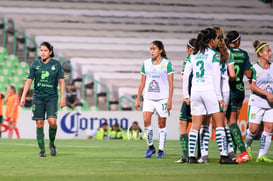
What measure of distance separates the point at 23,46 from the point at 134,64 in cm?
446

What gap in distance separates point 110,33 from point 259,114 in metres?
19.8

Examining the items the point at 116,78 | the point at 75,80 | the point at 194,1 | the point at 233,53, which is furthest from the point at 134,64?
the point at 233,53

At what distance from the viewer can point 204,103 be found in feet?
35.2

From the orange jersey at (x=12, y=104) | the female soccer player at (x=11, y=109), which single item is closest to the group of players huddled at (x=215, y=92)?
the orange jersey at (x=12, y=104)

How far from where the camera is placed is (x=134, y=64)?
99.9ft

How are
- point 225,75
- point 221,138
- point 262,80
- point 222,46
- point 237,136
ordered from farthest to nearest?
point 262,80, point 237,136, point 225,75, point 222,46, point 221,138

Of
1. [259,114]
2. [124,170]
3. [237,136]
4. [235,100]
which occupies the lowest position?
[124,170]

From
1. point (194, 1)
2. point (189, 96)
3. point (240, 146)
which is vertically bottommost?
point (240, 146)

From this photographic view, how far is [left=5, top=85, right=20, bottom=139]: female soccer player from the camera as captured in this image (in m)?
25.6

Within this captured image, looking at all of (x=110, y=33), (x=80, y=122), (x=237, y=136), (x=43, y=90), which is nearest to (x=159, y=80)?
(x=43, y=90)

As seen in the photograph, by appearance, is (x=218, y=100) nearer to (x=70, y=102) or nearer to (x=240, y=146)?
(x=240, y=146)

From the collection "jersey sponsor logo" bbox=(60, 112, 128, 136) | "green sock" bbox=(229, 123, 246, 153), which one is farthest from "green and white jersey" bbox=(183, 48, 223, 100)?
"jersey sponsor logo" bbox=(60, 112, 128, 136)

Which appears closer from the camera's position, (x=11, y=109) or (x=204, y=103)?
(x=204, y=103)

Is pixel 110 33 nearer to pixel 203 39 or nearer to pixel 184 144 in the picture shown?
pixel 184 144
